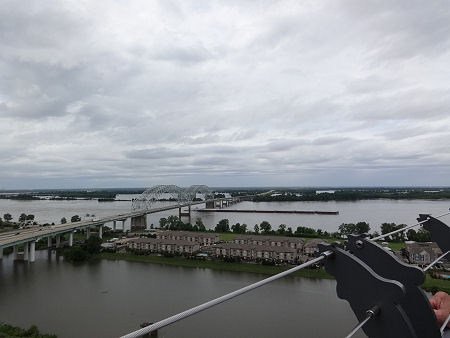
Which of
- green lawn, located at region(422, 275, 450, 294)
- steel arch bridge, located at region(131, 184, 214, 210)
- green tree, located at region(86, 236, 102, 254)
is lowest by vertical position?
green lawn, located at region(422, 275, 450, 294)

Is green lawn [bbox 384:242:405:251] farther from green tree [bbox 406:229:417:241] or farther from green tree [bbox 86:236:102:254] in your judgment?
green tree [bbox 86:236:102:254]

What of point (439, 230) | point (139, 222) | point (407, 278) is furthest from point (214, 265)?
point (139, 222)

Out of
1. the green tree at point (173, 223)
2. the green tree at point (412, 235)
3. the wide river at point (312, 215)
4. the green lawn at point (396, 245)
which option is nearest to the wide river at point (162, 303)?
the green lawn at point (396, 245)

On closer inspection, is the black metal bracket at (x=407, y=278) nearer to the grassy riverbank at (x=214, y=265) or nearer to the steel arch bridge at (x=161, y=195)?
the grassy riverbank at (x=214, y=265)

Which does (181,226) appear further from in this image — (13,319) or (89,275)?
(13,319)

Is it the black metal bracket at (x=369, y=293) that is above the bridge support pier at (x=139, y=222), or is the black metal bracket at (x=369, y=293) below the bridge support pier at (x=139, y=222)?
above

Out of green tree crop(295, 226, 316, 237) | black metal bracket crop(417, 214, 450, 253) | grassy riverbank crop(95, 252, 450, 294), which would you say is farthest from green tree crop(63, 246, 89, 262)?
black metal bracket crop(417, 214, 450, 253)

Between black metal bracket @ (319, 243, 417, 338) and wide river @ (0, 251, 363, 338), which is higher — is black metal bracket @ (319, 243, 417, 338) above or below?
above
